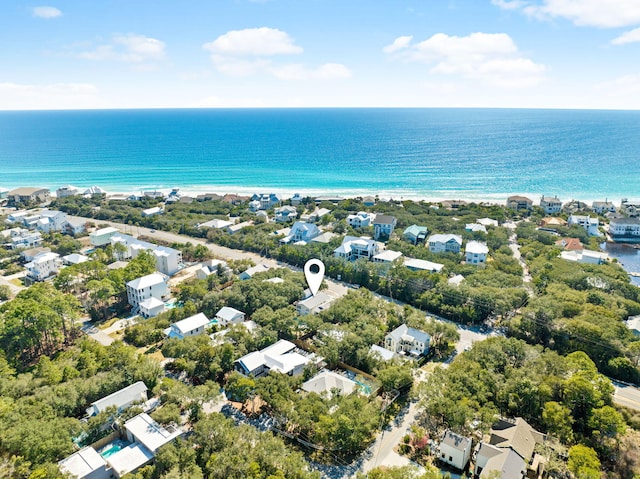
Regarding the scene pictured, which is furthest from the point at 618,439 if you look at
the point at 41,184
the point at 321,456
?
the point at 41,184

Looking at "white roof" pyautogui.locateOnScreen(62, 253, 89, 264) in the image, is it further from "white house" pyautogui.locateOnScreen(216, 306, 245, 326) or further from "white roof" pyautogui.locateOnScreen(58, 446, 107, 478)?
"white roof" pyautogui.locateOnScreen(58, 446, 107, 478)

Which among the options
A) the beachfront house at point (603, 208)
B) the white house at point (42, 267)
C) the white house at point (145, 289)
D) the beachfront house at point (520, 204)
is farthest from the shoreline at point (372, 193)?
the white house at point (145, 289)

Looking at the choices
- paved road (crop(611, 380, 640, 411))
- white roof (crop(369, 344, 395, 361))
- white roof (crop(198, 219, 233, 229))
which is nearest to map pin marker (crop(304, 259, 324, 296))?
white roof (crop(369, 344, 395, 361))

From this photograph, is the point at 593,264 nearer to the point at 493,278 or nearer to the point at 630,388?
the point at 493,278

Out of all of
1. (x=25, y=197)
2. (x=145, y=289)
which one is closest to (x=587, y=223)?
(x=145, y=289)

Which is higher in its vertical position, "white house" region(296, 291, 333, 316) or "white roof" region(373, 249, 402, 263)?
"white roof" region(373, 249, 402, 263)

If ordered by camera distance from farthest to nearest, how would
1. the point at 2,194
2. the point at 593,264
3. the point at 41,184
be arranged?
the point at 41,184
the point at 2,194
the point at 593,264

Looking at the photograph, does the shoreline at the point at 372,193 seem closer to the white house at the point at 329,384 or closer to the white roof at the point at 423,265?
the white roof at the point at 423,265

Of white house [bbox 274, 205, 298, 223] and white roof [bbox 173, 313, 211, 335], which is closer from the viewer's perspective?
white roof [bbox 173, 313, 211, 335]
